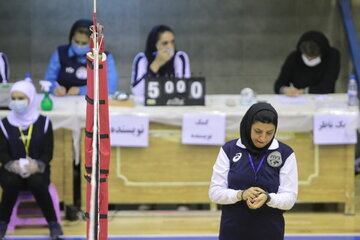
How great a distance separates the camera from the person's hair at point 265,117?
3400mm

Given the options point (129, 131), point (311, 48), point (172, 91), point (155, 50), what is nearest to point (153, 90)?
point (172, 91)

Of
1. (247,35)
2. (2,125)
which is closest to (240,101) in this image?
(2,125)

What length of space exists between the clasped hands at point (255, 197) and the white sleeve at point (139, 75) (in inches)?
136

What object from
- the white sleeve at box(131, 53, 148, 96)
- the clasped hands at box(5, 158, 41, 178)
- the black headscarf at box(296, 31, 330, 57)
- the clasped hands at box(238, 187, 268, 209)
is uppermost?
the black headscarf at box(296, 31, 330, 57)

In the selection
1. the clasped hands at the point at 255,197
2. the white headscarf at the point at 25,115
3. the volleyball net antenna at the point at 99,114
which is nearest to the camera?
the volleyball net antenna at the point at 99,114

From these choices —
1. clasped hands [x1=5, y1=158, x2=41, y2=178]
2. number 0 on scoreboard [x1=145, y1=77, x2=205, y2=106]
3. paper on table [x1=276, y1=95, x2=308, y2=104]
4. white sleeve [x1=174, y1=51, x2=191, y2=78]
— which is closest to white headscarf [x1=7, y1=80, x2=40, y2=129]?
clasped hands [x1=5, y1=158, x2=41, y2=178]

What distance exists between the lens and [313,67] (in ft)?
23.5

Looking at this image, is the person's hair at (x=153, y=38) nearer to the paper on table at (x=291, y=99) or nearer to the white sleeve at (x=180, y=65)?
the white sleeve at (x=180, y=65)

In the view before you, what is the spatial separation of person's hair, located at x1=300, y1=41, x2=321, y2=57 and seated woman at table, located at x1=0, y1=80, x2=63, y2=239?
2661 mm

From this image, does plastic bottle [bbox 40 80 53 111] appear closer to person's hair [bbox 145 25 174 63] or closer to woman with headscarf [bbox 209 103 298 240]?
person's hair [bbox 145 25 174 63]

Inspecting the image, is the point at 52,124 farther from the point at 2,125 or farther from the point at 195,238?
the point at 195,238

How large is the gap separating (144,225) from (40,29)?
12.6ft

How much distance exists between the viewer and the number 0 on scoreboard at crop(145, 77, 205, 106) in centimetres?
618

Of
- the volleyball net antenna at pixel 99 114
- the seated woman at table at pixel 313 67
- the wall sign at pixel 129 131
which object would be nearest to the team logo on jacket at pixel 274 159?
the volleyball net antenna at pixel 99 114
